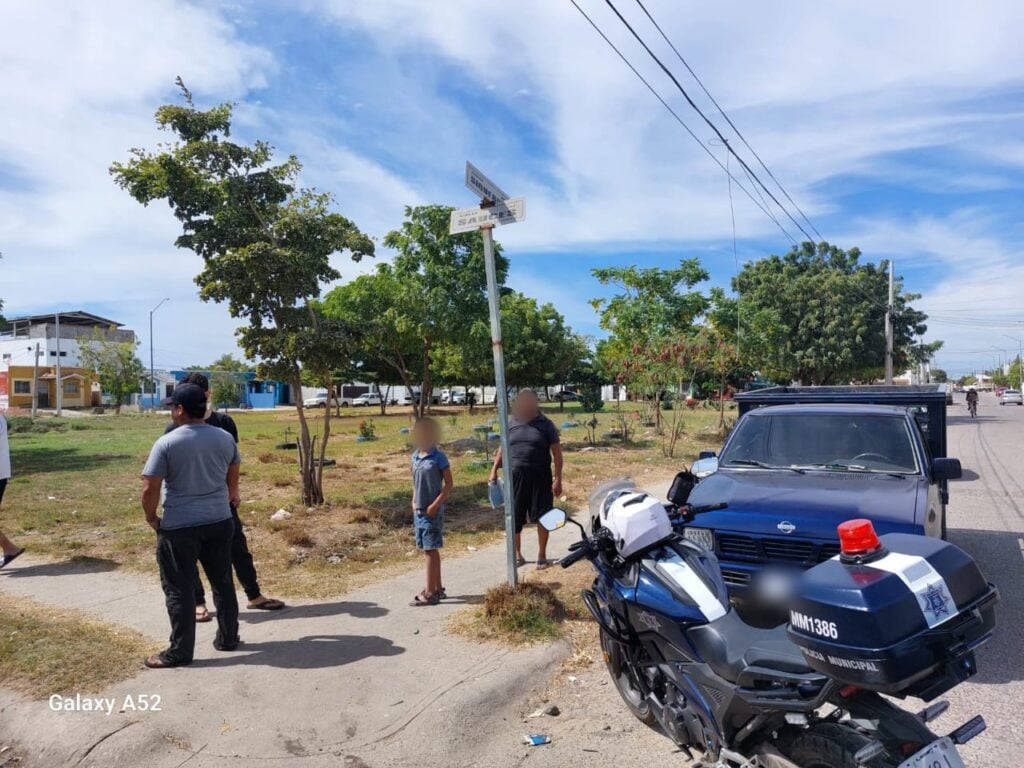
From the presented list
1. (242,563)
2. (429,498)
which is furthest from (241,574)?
(429,498)

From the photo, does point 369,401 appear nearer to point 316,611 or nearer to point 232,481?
point 316,611

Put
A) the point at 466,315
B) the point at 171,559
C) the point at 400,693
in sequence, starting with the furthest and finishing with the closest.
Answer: the point at 466,315, the point at 171,559, the point at 400,693

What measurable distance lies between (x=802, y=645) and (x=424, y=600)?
4.07 metres

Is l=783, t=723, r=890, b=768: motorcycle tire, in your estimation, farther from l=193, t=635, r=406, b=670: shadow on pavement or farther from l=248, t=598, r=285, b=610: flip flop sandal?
l=248, t=598, r=285, b=610: flip flop sandal

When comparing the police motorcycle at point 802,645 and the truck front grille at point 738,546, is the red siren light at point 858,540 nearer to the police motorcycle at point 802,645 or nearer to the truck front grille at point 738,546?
the police motorcycle at point 802,645

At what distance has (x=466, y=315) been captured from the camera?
17297 millimetres

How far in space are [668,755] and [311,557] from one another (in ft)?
16.3

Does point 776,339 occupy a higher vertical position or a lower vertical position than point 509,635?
higher

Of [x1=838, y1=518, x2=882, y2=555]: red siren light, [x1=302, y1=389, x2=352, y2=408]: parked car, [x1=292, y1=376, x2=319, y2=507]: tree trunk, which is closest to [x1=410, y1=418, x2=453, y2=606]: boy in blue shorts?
[x1=838, y1=518, x2=882, y2=555]: red siren light

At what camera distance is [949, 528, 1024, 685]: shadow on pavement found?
4594 millimetres

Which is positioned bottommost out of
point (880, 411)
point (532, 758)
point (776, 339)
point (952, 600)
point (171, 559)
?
point (532, 758)

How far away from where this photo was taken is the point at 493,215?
553 cm

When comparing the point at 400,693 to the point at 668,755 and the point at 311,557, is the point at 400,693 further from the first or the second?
the point at 311,557

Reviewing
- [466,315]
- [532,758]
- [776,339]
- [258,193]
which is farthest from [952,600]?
[776,339]
